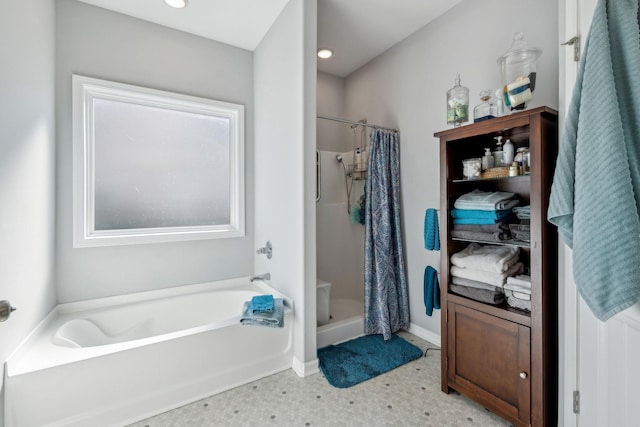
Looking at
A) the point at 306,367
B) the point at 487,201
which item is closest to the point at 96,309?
the point at 306,367

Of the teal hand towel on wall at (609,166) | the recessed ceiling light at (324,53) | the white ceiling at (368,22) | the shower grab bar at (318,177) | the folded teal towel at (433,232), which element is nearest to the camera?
the teal hand towel on wall at (609,166)

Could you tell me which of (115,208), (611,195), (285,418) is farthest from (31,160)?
(611,195)

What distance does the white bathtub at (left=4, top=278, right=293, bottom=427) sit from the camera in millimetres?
1403

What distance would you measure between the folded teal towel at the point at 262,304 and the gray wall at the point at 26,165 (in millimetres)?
1227

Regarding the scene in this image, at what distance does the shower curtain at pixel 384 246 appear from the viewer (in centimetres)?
244

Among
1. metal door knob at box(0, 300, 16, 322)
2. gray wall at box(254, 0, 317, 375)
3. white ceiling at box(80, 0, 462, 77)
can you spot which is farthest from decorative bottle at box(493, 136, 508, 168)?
metal door knob at box(0, 300, 16, 322)

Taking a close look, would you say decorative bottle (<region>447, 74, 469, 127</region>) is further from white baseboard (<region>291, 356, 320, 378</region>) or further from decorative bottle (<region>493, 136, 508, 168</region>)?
white baseboard (<region>291, 356, 320, 378</region>)

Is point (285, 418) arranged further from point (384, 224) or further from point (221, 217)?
point (221, 217)

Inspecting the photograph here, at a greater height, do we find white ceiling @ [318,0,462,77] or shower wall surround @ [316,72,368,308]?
white ceiling @ [318,0,462,77]

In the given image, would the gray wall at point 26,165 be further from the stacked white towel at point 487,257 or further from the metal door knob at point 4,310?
the stacked white towel at point 487,257

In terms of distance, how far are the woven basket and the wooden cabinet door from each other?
769mm

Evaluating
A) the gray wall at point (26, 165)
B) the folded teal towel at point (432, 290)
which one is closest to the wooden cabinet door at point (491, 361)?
the folded teal towel at point (432, 290)

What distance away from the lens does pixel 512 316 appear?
1436mm

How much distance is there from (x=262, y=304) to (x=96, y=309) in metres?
1.29
